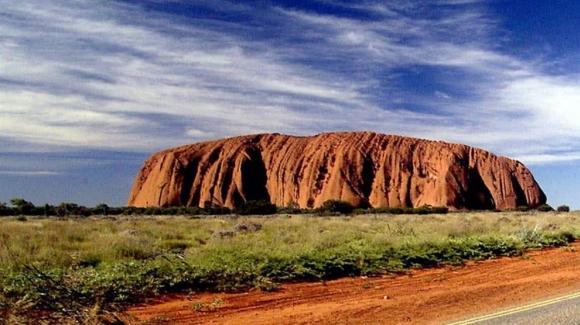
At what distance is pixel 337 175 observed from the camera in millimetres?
93125

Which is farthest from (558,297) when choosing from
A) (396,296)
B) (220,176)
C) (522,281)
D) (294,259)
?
(220,176)

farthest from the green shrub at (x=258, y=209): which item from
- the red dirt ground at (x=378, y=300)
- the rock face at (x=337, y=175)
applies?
the red dirt ground at (x=378, y=300)

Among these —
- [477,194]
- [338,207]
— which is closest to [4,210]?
[338,207]

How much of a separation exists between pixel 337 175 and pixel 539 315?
84.4 m

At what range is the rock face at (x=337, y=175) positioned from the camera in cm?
9188

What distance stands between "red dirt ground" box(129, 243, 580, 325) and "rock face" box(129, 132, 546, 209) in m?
75.3

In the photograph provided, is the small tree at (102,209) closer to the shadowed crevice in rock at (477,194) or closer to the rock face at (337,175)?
the rock face at (337,175)

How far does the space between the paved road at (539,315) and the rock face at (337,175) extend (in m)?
78.8

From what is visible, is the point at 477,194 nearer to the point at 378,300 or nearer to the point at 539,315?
the point at 378,300

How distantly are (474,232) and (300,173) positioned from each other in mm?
77242

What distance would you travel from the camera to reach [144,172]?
110m

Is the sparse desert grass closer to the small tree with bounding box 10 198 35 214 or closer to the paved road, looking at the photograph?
the paved road

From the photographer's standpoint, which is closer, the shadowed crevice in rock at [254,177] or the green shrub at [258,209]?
the green shrub at [258,209]

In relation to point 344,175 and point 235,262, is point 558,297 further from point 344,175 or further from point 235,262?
point 344,175
